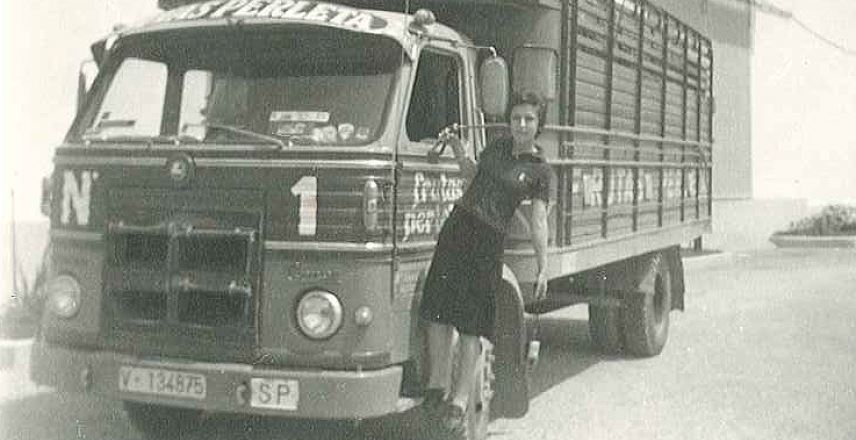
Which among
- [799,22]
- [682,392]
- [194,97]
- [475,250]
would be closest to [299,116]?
[194,97]

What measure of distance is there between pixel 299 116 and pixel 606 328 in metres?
4.49

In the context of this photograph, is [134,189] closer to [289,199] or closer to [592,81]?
[289,199]

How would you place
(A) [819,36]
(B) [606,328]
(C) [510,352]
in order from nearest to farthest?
1. (C) [510,352]
2. (B) [606,328]
3. (A) [819,36]

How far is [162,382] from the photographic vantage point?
5004 millimetres

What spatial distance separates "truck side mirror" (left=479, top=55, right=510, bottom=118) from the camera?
5418 mm

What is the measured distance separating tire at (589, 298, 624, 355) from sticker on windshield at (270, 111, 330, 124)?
13.9ft

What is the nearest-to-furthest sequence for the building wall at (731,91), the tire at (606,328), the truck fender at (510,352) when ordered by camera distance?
the truck fender at (510,352), the tire at (606,328), the building wall at (731,91)

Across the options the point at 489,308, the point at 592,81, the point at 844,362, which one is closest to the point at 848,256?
the point at 844,362

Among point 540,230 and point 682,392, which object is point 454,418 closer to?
point 540,230

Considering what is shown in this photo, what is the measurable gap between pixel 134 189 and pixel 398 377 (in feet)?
5.05

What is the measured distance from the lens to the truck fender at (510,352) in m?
5.93

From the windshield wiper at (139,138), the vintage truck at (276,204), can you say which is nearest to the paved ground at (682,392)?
the vintage truck at (276,204)

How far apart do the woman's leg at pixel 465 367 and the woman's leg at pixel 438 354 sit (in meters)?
0.06

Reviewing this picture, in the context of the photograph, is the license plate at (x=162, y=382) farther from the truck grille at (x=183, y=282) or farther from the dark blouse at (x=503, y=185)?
the dark blouse at (x=503, y=185)
